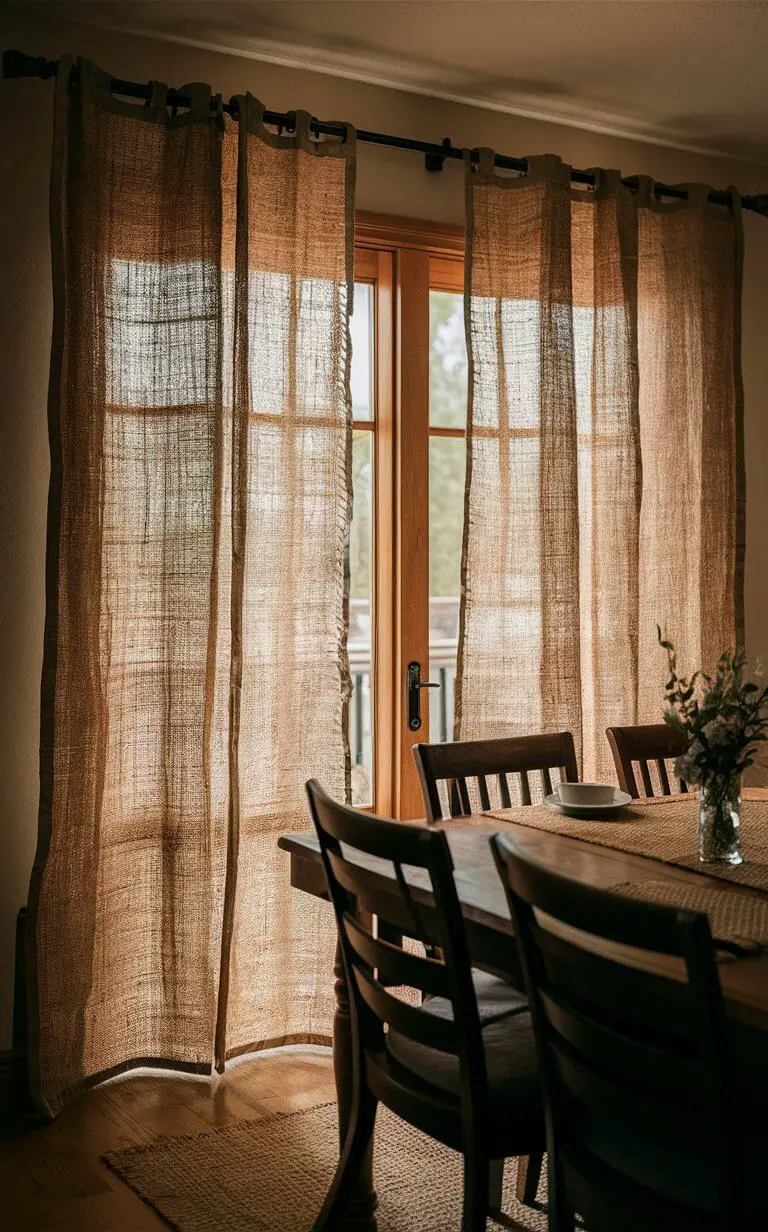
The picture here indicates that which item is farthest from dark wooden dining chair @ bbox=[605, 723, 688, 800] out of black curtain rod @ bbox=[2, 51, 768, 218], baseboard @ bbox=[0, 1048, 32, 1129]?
black curtain rod @ bbox=[2, 51, 768, 218]

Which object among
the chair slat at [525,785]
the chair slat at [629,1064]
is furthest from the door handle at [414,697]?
the chair slat at [629,1064]

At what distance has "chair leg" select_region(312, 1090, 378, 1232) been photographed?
2.02m

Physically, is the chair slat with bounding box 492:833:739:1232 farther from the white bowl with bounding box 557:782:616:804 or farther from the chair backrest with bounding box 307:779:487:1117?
the white bowl with bounding box 557:782:616:804

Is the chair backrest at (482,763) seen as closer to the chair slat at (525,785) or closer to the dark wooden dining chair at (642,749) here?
the chair slat at (525,785)

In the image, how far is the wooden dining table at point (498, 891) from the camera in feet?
5.10

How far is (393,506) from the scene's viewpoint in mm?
3641

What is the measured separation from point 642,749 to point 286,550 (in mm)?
1068

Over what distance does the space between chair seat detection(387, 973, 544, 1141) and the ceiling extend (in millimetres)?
2499

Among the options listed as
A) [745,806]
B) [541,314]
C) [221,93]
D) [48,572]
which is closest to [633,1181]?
[745,806]

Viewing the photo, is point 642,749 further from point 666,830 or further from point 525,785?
point 666,830

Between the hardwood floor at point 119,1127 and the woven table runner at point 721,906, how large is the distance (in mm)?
1230

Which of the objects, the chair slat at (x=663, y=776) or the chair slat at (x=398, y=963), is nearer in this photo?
the chair slat at (x=398, y=963)

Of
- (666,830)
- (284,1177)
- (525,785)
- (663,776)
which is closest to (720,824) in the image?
(666,830)

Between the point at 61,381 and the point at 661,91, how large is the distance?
2.10 meters
